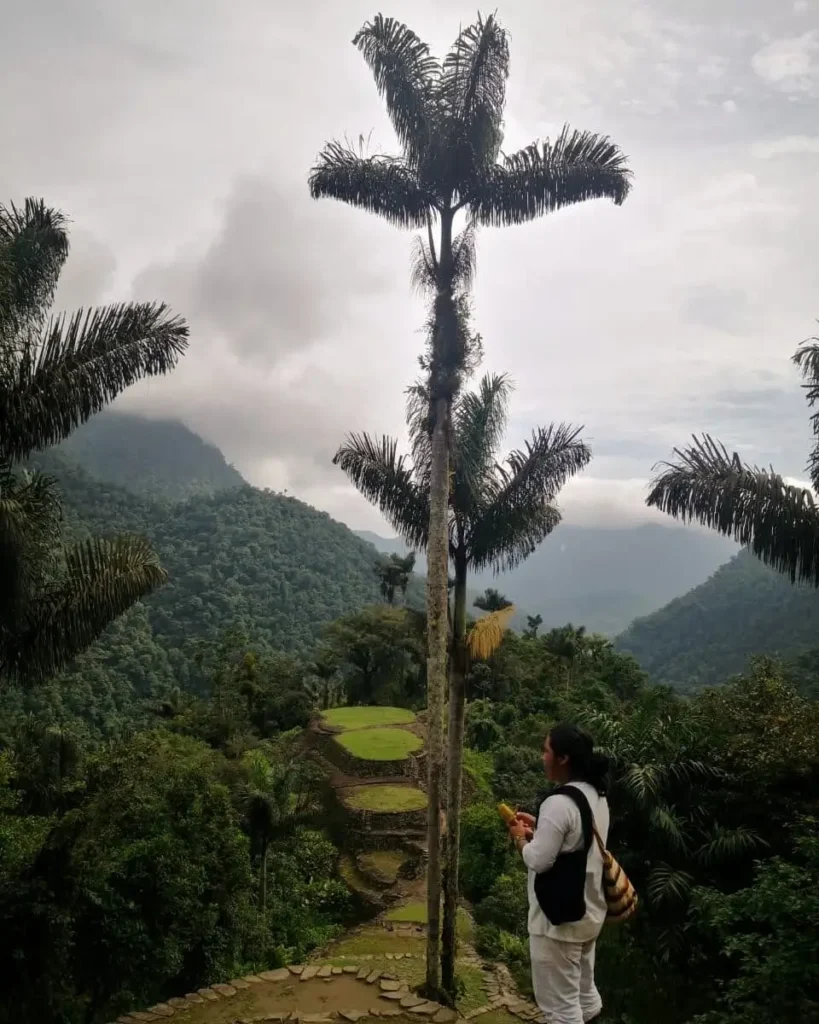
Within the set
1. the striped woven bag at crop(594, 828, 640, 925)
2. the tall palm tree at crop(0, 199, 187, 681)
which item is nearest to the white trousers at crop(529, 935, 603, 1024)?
the striped woven bag at crop(594, 828, 640, 925)

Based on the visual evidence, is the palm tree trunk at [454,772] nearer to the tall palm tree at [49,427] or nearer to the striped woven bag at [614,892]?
the tall palm tree at [49,427]

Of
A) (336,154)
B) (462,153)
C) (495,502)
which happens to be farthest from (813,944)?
(336,154)

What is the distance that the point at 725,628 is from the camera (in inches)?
2702

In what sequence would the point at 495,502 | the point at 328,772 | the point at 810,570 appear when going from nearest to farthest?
the point at 810,570 < the point at 495,502 < the point at 328,772

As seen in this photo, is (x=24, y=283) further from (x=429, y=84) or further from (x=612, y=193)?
(x=612, y=193)

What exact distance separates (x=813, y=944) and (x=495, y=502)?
4.87m

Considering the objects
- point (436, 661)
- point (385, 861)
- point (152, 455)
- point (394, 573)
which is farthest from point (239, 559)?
point (152, 455)

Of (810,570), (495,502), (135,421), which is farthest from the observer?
(135,421)

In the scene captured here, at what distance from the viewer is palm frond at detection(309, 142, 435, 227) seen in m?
7.11

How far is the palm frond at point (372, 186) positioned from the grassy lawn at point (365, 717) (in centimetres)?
1897

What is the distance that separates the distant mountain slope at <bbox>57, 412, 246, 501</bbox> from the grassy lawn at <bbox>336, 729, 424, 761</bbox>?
86.5m

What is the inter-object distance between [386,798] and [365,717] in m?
7.09

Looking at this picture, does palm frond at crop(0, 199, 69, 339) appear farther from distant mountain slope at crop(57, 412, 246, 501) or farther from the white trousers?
distant mountain slope at crop(57, 412, 246, 501)

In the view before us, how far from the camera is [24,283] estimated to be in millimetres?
5340
